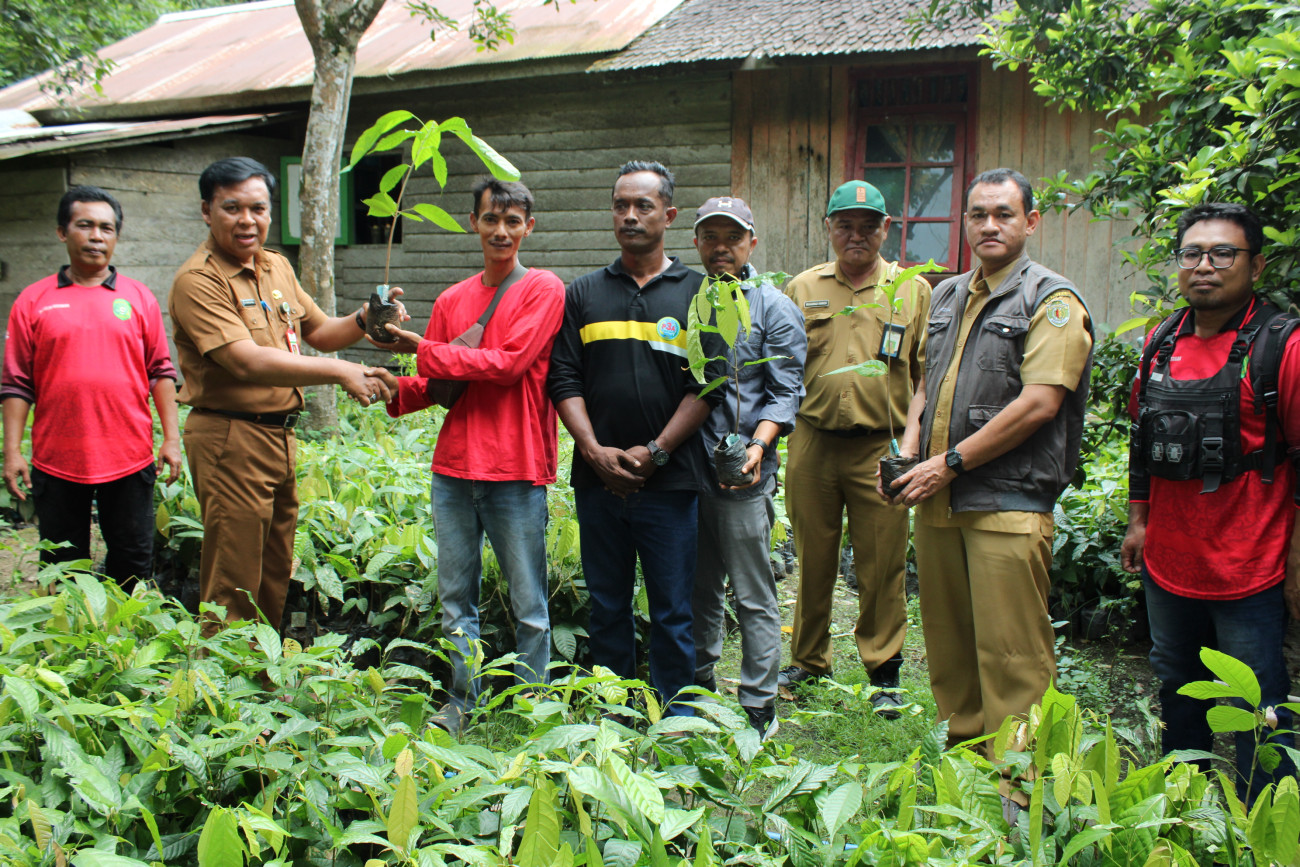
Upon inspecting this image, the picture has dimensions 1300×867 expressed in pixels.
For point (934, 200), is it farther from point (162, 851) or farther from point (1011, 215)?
point (162, 851)

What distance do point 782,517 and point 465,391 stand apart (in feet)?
10.2

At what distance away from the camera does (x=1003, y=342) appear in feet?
9.68

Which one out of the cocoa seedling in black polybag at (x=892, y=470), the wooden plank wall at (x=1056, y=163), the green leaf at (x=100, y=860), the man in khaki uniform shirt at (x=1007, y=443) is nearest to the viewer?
the green leaf at (x=100, y=860)

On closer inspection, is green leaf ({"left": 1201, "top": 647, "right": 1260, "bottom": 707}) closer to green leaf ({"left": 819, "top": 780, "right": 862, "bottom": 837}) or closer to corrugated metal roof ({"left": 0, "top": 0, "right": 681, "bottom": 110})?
green leaf ({"left": 819, "top": 780, "right": 862, "bottom": 837})

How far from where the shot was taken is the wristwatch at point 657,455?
315 cm

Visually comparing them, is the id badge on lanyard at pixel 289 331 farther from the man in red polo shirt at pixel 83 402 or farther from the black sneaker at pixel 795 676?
the black sneaker at pixel 795 676

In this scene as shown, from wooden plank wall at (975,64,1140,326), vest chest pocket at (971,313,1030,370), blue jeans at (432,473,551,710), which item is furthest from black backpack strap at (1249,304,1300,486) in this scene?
wooden plank wall at (975,64,1140,326)

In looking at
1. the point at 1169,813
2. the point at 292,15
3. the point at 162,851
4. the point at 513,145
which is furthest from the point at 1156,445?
the point at 292,15

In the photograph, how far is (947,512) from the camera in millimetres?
3045

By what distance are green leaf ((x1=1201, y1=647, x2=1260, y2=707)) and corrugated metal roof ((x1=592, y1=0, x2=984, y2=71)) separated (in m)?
7.27

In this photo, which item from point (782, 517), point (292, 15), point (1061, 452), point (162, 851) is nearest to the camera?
point (162, 851)

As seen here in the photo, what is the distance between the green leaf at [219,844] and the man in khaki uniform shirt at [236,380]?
197 cm

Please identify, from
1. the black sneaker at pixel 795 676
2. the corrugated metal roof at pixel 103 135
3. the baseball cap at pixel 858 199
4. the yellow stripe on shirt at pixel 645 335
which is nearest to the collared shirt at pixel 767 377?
the yellow stripe on shirt at pixel 645 335

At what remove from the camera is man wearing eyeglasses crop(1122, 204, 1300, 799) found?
2635mm
